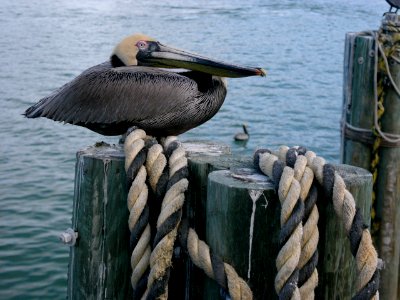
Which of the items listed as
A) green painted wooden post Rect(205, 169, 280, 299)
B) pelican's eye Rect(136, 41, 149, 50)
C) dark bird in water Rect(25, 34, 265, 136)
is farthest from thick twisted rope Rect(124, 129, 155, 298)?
pelican's eye Rect(136, 41, 149, 50)

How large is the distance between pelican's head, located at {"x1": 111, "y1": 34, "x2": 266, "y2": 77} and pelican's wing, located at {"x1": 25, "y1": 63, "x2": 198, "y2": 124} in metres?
0.14

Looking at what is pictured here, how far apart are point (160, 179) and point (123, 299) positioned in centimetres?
48

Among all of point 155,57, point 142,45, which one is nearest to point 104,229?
point 155,57

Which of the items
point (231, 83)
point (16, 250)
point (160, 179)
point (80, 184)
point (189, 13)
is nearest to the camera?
point (160, 179)

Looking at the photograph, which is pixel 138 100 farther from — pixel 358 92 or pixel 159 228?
pixel 358 92

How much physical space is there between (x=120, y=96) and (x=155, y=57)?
0.65 meters

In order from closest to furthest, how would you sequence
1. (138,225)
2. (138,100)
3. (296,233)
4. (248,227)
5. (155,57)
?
(296,233) < (248,227) < (138,225) < (138,100) < (155,57)

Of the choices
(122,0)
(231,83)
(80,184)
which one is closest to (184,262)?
(80,184)

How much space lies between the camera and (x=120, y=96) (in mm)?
3074

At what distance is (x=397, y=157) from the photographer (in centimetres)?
469

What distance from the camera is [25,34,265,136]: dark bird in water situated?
300cm

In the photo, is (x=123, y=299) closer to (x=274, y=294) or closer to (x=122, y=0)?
(x=274, y=294)

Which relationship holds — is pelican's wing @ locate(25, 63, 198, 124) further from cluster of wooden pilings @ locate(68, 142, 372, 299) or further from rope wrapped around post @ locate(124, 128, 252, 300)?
rope wrapped around post @ locate(124, 128, 252, 300)

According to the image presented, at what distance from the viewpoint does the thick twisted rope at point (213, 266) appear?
2016 millimetres
